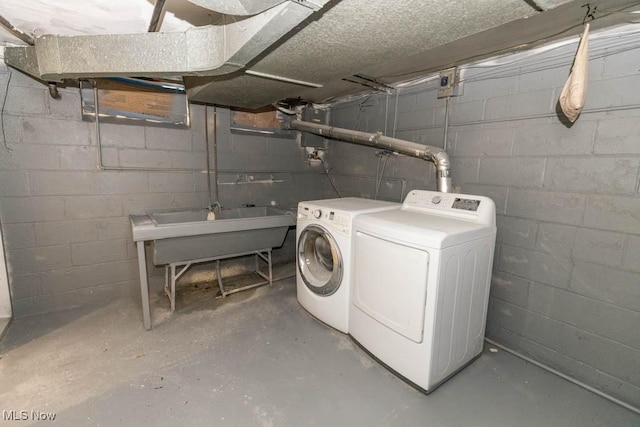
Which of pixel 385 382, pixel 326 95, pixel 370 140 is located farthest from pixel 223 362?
pixel 326 95

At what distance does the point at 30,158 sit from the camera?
7.45 ft

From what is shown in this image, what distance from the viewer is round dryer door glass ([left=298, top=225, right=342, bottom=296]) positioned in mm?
2402

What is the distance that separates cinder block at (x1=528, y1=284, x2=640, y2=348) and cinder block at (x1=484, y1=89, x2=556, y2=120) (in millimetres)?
1181

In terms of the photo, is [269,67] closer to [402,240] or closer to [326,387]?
[402,240]

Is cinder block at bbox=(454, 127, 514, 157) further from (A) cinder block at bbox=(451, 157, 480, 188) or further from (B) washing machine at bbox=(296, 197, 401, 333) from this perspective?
(B) washing machine at bbox=(296, 197, 401, 333)

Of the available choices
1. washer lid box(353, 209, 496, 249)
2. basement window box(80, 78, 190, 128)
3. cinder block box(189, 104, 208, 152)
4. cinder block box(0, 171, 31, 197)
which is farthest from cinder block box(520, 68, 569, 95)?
cinder block box(0, 171, 31, 197)

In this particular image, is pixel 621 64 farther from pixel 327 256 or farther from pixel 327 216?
pixel 327 256

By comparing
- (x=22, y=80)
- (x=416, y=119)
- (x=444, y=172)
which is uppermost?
(x=22, y=80)

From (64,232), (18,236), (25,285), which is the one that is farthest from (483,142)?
(25,285)

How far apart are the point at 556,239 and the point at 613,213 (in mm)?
314

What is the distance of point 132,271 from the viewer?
9.05 feet

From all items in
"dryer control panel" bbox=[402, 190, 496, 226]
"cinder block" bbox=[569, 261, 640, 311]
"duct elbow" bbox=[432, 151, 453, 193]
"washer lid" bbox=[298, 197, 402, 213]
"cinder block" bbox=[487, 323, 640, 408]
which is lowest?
"cinder block" bbox=[487, 323, 640, 408]

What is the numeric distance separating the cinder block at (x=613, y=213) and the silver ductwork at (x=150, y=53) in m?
2.04

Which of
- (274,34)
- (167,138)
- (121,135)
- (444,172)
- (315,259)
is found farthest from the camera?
(167,138)
